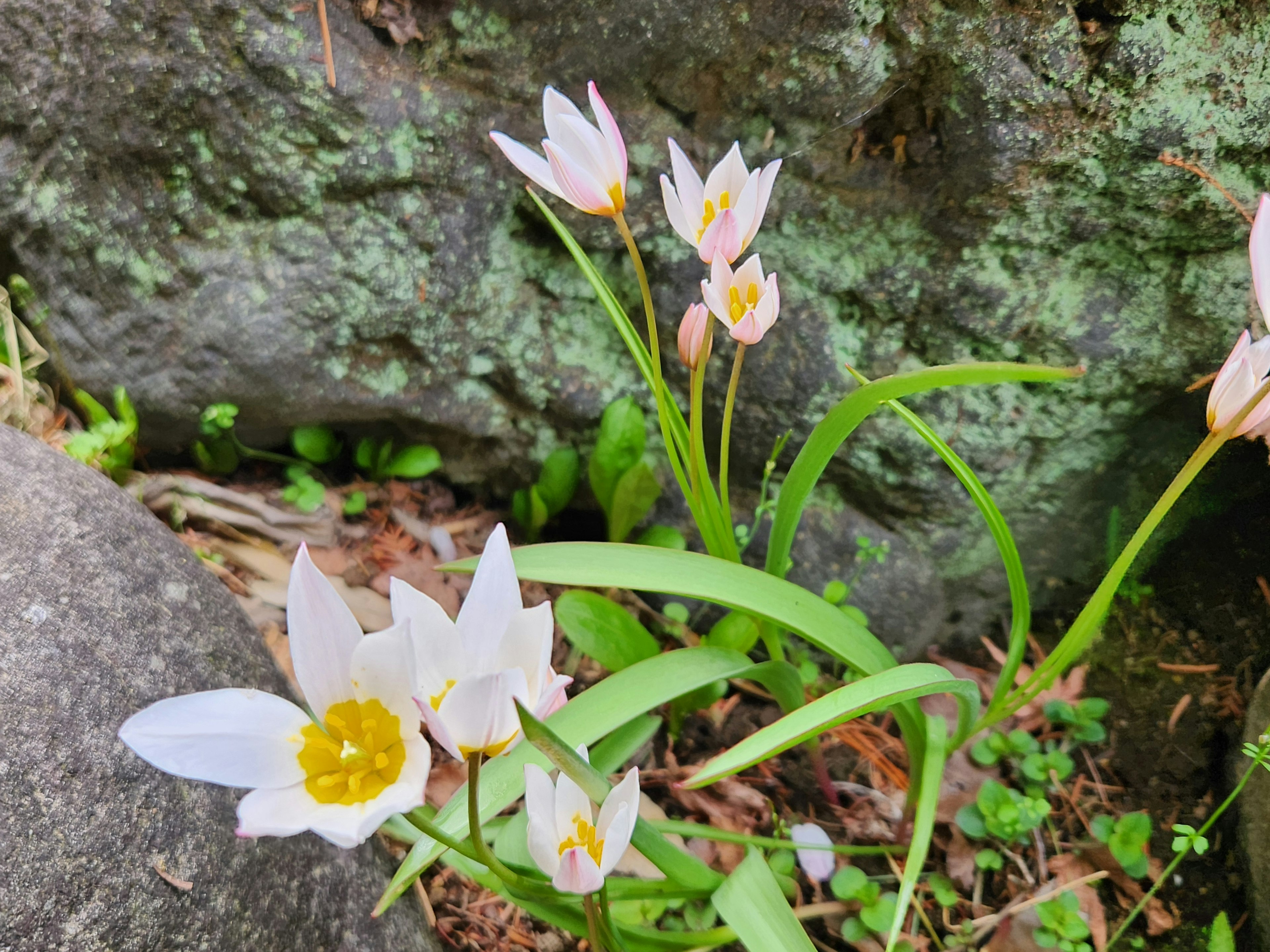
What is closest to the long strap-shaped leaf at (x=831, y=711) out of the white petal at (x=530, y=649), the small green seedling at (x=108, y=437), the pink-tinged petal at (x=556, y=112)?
the white petal at (x=530, y=649)

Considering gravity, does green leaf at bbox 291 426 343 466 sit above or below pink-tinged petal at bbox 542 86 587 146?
below

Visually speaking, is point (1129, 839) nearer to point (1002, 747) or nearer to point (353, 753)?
Answer: point (1002, 747)

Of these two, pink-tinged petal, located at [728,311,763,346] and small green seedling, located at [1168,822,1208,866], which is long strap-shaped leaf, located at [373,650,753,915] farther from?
small green seedling, located at [1168,822,1208,866]

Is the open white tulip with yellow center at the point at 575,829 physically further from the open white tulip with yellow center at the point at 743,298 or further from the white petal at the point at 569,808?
the open white tulip with yellow center at the point at 743,298

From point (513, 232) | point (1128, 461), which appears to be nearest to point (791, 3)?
point (513, 232)

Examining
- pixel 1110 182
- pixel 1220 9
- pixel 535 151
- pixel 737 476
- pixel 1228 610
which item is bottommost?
pixel 737 476

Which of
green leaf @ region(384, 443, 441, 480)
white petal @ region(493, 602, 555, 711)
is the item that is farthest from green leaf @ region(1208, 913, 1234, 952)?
green leaf @ region(384, 443, 441, 480)

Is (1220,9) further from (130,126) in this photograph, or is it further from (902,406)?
(130,126)

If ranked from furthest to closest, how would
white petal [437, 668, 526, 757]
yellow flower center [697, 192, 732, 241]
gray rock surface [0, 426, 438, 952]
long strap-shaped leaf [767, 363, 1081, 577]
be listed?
yellow flower center [697, 192, 732, 241] → long strap-shaped leaf [767, 363, 1081, 577] → gray rock surface [0, 426, 438, 952] → white petal [437, 668, 526, 757]
